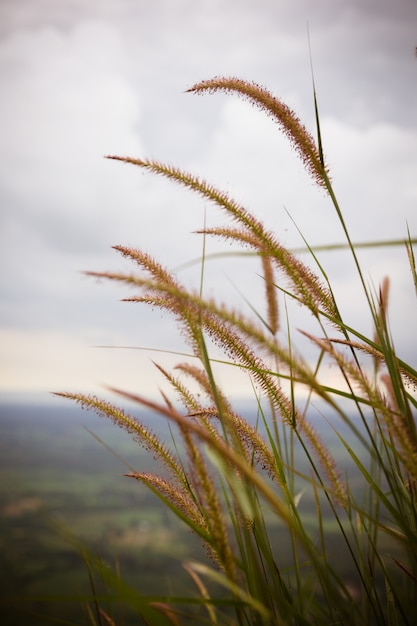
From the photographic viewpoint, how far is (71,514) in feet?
266

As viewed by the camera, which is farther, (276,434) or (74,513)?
(74,513)

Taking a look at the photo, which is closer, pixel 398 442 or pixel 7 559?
pixel 398 442

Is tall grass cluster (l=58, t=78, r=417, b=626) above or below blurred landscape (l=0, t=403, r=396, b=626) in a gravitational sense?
above

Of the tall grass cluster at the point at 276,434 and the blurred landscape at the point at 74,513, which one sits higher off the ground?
the tall grass cluster at the point at 276,434

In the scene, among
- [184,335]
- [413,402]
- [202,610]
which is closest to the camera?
[184,335]

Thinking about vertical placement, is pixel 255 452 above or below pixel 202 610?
above

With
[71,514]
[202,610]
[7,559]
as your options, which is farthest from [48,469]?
[202,610]

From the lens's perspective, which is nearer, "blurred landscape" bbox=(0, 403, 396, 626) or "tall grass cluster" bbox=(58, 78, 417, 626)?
"tall grass cluster" bbox=(58, 78, 417, 626)

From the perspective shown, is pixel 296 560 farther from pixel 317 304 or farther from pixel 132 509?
pixel 132 509

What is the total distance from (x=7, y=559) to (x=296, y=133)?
82623 millimetres

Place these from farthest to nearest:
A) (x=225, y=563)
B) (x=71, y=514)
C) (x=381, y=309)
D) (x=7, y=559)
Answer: (x=71, y=514) < (x=7, y=559) < (x=381, y=309) < (x=225, y=563)

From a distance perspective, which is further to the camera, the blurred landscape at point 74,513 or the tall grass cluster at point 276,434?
the blurred landscape at point 74,513

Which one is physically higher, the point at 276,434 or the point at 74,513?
the point at 276,434

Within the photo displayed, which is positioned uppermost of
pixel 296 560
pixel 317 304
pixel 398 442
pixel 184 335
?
pixel 317 304
